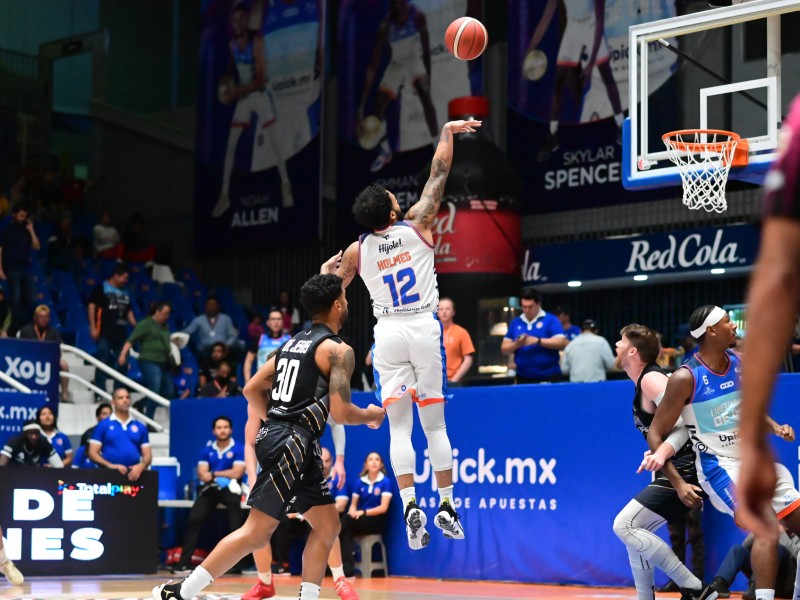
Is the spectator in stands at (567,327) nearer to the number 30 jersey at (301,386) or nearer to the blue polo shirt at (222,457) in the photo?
the blue polo shirt at (222,457)

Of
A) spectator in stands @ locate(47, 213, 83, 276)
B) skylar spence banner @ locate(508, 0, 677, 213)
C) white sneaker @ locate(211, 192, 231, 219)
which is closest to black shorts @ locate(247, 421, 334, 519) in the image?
skylar spence banner @ locate(508, 0, 677, 213)

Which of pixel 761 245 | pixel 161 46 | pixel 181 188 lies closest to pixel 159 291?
pixel 181 188

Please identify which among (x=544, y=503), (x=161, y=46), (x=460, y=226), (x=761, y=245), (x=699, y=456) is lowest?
(x=544, y=503)

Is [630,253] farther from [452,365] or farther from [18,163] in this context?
[18,163]

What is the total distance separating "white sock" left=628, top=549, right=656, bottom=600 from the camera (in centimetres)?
839

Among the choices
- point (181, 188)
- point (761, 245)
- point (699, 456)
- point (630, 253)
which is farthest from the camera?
point (181, 188)

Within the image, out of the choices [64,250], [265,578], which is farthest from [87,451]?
[64,250]

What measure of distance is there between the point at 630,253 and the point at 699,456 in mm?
11402

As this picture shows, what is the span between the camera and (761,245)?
236 cm

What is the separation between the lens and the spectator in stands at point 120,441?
15.0 meters

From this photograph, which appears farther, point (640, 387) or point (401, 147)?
point (401, 147)

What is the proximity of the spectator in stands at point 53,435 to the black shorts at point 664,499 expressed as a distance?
339 inches

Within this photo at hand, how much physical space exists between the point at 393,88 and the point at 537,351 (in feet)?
30.2

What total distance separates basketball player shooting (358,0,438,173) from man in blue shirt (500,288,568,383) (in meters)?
8.04
